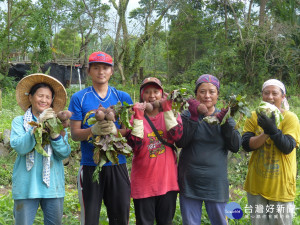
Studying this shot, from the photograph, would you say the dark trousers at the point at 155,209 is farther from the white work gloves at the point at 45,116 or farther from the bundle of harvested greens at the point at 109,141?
the white work gloves at the point at 45,116

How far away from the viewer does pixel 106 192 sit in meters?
2.75

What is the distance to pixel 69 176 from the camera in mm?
6078

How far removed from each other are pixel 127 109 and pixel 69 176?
159 inches

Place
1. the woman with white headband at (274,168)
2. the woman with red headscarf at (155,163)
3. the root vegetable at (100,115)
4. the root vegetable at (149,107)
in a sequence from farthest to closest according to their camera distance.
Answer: the woman with white headband at (274,168) < the woman with red headscarf at (155,163) < the root vegetable at (149,107) < the root vegetable at (100,115)

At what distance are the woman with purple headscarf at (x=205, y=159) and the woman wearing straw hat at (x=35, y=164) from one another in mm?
1088

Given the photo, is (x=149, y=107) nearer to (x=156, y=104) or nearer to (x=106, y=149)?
(x=156, y=104)

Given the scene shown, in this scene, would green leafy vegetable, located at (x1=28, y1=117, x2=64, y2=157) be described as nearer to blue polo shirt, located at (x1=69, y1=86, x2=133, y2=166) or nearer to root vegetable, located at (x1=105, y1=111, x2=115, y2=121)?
blue polo shirt, located at (x1=69, y1=86, x2=133, y2=166)

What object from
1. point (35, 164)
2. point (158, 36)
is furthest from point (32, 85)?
point (158, 36)

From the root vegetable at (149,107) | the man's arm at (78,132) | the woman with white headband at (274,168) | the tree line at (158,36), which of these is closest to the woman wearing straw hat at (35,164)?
the man's arm at (78,132)

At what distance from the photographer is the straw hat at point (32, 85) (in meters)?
2.74

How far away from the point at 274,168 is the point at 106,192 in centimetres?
157

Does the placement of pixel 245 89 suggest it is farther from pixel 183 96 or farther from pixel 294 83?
pixel 183 96

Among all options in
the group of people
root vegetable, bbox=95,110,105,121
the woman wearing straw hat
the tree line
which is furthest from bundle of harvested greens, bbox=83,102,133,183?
the tree line

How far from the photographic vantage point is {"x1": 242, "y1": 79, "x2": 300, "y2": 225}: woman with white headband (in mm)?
2859
